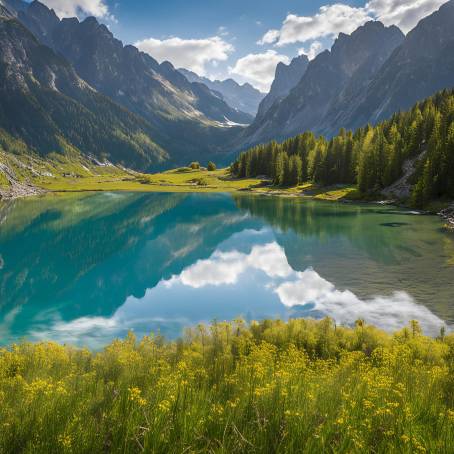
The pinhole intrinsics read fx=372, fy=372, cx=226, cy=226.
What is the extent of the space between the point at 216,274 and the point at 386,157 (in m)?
93.4

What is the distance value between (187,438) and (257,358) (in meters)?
7.12

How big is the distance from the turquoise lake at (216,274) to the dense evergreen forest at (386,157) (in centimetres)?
1548

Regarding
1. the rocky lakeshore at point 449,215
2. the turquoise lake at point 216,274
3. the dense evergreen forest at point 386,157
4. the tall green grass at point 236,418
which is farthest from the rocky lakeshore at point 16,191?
the tall green grass at point 236,418

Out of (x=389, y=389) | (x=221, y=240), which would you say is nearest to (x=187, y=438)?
(x=389, y=389)

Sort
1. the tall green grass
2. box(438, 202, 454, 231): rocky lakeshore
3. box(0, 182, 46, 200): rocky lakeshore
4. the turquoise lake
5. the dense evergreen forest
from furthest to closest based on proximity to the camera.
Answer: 1. box(0, 182, 46, 200): rocky lakeshore
2. the dense evergreen forest
3. box(438, 202, 454, 231): rocky lakeshore
4. the turquoise lake
5. the tall green grass

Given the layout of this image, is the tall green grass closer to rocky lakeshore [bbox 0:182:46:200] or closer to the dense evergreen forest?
the dense evergreen forest

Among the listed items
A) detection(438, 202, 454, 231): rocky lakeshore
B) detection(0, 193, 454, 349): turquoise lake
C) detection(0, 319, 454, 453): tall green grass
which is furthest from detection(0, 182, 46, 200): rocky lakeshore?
detection(0, 319, 454, 453): tall green grass

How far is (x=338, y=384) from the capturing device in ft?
29.0

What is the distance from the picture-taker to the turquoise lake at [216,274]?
98.1 ft

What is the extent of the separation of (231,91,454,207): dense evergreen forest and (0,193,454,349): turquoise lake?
1548 centimetres

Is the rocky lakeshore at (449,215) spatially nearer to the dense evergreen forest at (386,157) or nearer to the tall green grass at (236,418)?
the dense evergreen forest at (386,157)

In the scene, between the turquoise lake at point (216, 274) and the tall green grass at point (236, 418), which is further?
the turquoise lake at point (216, 274)

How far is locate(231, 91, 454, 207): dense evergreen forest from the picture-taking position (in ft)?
294

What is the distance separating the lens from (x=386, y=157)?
387 feet
